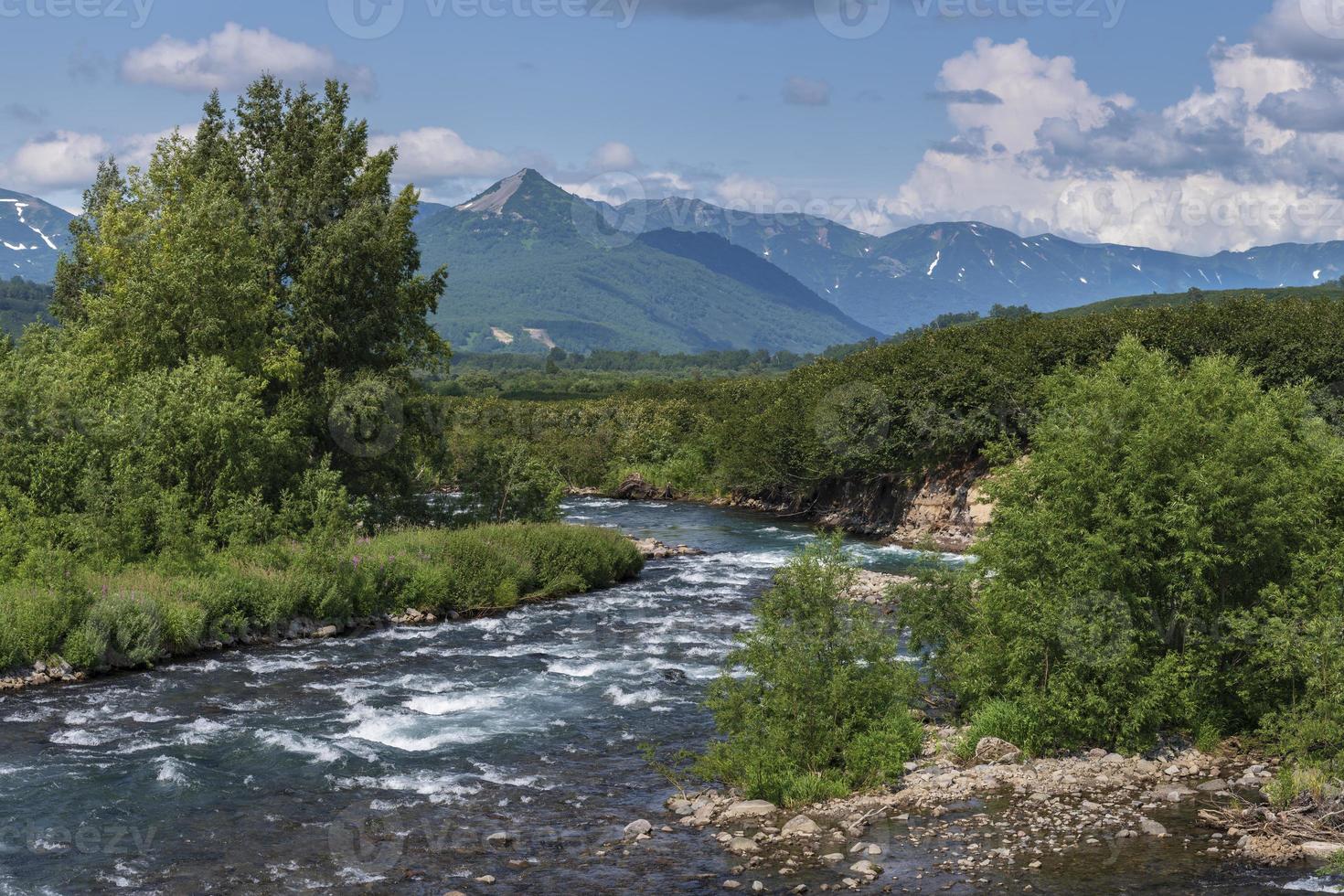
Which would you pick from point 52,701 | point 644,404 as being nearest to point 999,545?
point 52,701

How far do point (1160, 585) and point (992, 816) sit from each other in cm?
567

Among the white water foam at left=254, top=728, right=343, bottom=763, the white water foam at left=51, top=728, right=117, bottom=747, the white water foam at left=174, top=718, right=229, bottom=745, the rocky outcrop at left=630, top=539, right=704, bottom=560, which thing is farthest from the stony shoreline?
the rocky outcrop at left=630, top=539, right=704, bottom=560

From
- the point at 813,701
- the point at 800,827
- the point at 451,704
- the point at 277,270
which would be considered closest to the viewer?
the point at 800,827

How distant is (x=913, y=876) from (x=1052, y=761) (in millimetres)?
5351

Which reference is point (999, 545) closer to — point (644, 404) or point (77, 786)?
point (77, 786)

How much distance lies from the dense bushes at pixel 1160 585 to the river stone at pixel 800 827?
4.99 meters

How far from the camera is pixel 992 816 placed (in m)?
17.0

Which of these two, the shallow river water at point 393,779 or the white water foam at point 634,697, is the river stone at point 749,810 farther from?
the white water foam at point 634,697

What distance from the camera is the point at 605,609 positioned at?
3694cm

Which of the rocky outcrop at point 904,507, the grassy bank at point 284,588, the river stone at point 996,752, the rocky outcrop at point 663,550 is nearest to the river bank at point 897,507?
the rocky outcrop at point 904,507

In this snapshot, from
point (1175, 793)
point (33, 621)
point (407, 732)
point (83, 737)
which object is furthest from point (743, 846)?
point (33, 621)

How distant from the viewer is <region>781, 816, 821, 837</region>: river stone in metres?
16.5

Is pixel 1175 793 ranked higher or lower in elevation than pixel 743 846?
higher

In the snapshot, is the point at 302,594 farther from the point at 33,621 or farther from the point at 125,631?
the point at 33,621
